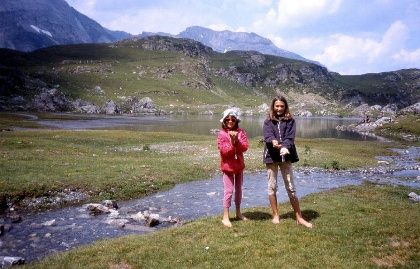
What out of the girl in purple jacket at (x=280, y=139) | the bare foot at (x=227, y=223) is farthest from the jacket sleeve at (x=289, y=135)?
the bare foot at (x=227, y=223)

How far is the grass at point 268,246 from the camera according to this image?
14.1 m

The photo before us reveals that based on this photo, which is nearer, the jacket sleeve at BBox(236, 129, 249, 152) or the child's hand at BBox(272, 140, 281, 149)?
the child's hand at BBox(272, 140, 281, 149)

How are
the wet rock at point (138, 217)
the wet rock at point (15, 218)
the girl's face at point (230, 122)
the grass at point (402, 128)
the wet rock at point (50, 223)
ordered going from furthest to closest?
1. the grass at point (402, 128)
2. the wet rock at point (138, 217)
3. the wet rock at point (15, 218)
4. the wet rock at point (50, 223)
5. the girl's face at point (230, 122)

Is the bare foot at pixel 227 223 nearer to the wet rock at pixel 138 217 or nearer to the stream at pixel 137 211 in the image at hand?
the stream at pixel 137 211

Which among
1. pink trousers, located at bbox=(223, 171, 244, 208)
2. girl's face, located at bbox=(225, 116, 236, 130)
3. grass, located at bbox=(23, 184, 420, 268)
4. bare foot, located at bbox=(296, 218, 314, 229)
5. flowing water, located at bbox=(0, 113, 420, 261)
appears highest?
girl's face, located at bbox=(225, 116, 236, 130)

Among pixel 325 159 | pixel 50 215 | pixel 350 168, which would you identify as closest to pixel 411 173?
pixel 350 168

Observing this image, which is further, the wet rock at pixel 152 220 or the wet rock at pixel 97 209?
the wet rock at pixel 97 209

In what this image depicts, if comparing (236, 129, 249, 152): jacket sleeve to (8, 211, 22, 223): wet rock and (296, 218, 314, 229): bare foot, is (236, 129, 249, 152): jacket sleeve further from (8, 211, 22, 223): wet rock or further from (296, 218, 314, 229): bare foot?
(8, 211, 22, 223): wet rock

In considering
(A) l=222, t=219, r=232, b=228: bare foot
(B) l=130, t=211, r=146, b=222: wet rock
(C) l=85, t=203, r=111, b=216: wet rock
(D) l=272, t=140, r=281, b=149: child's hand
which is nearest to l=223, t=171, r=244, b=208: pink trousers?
(A) l=222, t=219, r=232, b=228: bare foot

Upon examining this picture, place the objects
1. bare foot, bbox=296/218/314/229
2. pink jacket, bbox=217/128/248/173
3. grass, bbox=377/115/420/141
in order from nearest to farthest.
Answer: pink jacket, bbox=217/128/248/173
bare foot, bbox=296/218/314/229
grass, bbox=377/115/420/141

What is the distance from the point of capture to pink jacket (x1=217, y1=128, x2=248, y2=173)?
1736cm

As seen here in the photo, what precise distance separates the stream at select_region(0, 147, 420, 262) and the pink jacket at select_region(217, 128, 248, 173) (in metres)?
7.11

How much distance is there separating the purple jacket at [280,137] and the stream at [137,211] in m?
7.61

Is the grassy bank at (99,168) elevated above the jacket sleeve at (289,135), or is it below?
below
